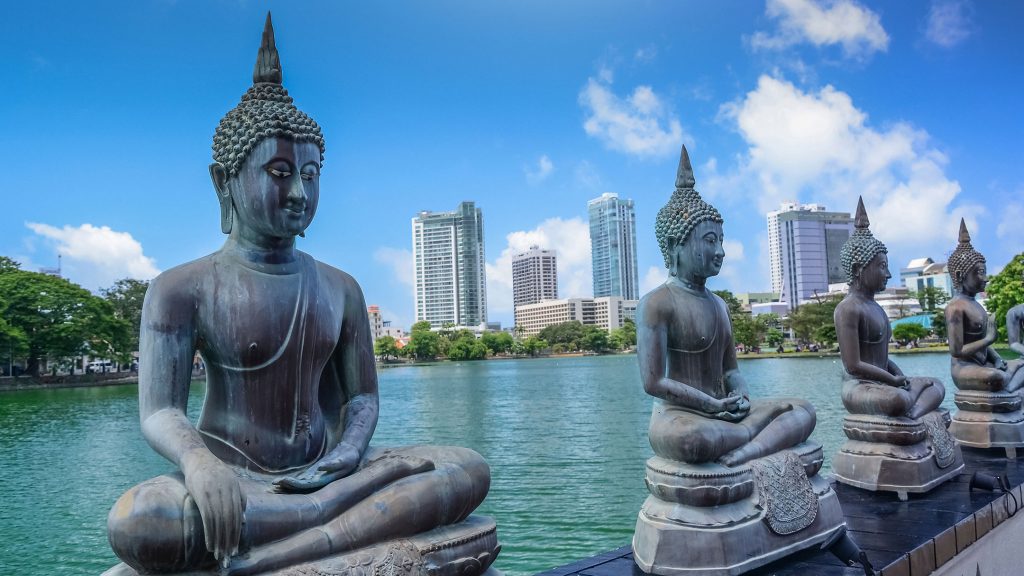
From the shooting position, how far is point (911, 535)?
5133 mm

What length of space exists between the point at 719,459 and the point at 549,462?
36.8 ft

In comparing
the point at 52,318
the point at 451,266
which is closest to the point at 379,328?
the point at 451,266

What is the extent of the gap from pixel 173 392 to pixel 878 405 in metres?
5.68

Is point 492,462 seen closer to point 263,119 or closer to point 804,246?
point 263,119

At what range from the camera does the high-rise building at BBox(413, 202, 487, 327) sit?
4670 inches

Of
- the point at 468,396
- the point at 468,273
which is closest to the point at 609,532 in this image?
the point at 468,396

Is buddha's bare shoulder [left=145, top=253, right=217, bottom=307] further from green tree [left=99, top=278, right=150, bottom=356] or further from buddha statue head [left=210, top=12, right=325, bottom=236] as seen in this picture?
green tree [left=99, top=278, right=150, bottom=356]

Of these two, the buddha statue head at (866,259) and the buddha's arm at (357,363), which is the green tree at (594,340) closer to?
the buddha statue head at (866,259)

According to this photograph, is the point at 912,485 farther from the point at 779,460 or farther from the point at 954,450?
the point at 779,460

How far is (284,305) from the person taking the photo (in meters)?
3.50

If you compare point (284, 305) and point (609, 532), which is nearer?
point (284, 305)

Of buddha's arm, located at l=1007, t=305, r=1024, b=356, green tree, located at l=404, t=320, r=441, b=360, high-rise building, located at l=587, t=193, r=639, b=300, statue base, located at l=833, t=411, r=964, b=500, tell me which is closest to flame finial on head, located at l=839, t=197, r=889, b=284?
statue base, located at l=833, t=411, r=964, b=500

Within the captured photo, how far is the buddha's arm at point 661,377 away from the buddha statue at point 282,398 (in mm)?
1611

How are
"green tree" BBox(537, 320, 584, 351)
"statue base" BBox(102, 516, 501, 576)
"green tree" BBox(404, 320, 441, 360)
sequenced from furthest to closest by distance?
1. "green tree" BBox(537, 320, 584, 351)
2. "green tree" BBox(404, 320, 441, 360)
3. "statue base" BBox(102, 516, 501, 576)
